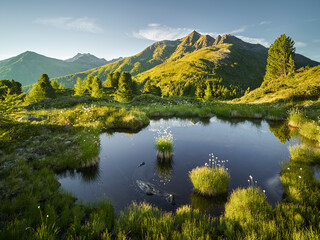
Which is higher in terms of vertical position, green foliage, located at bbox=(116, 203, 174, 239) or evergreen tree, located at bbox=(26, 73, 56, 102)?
evergreen tree, located at bbox=(26, 73, 56, 102)

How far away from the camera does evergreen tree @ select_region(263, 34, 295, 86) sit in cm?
5439

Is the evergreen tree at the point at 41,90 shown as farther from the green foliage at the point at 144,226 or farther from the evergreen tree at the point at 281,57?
the evergreen tree at the point at 281,57

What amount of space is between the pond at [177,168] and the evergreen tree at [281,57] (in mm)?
52841

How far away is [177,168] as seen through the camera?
27.1 feet

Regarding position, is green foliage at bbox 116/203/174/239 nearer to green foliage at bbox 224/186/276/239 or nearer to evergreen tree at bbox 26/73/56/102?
green foliage at bbox 224/186/276/239

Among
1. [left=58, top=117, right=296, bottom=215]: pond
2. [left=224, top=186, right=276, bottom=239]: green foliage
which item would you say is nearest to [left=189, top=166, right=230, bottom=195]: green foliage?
[left=58, top=117, right=296, bottom=215]: pond

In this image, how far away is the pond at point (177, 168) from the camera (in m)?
5.88

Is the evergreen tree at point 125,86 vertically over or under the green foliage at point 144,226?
over

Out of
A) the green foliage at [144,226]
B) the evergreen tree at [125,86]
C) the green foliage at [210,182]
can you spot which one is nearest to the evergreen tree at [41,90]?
the evergreen tree at [125,86]

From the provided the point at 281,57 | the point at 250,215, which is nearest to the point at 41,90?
the point at 250,215

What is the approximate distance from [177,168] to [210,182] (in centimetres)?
247

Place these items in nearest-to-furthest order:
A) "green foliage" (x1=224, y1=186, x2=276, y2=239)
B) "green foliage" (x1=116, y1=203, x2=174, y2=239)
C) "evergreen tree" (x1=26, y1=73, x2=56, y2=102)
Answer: "green foliage" (x1=224, y1=186, x2=276, y2=239) → "green foliage" (x1=116, y1=203, x2=174, y2=239) → "evergreen tree" (x1=26, y1=73, x2=56, y2=102)

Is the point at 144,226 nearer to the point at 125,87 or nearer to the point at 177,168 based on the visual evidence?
the point at 177,168

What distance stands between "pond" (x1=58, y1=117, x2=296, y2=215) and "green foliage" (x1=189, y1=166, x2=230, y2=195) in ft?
0.90
